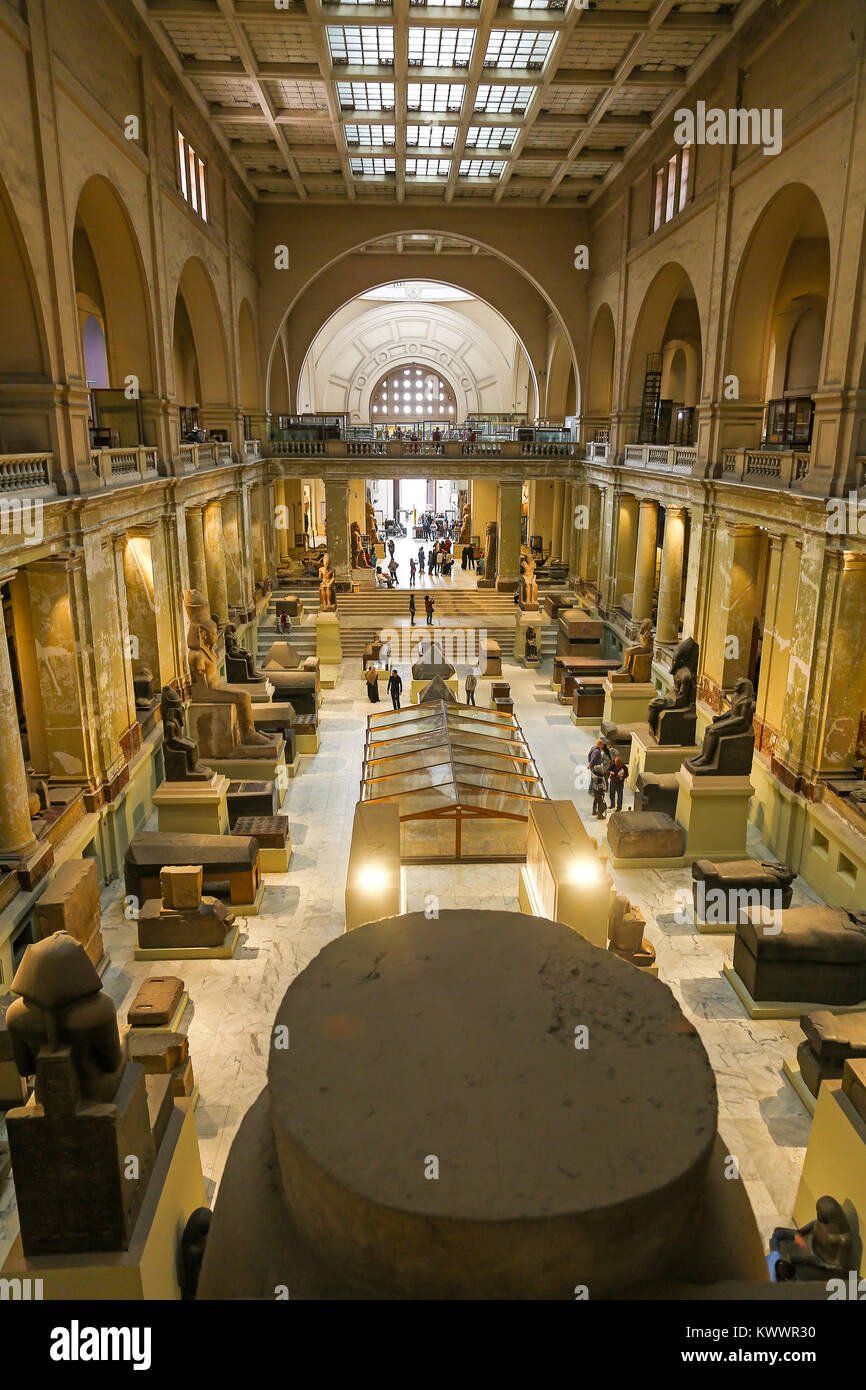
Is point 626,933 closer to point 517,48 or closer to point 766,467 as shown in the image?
point 766,467

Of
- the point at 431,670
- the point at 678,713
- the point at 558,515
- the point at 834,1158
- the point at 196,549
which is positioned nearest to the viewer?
the point at 834,1158

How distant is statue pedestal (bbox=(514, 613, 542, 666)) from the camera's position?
21297mm

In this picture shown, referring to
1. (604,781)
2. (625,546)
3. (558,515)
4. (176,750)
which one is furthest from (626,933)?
(558,515)

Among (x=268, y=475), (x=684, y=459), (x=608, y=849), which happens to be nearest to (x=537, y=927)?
(x=608, y=849)

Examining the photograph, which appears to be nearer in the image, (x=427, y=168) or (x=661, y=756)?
(x=661, y=756)

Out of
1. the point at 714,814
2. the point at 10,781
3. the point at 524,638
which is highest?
the point at 10,781

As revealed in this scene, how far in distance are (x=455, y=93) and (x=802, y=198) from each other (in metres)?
8.07

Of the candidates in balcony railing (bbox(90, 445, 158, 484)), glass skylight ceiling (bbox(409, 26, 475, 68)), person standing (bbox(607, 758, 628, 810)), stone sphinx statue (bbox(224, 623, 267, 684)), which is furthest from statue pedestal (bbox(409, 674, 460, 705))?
glass skylight ceiling (bbox(409, 26, 475, 68))

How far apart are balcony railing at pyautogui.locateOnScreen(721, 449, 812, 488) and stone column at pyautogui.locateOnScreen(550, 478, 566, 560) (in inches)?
531

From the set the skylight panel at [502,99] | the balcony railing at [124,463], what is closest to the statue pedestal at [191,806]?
the balcony railing at [124,463]

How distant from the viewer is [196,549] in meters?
17.2

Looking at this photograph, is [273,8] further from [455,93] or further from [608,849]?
[608,849]

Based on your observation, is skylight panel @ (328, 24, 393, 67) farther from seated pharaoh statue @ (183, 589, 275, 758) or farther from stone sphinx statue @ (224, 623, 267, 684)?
stone sphinx statue @ (224, 623, 267, 684)

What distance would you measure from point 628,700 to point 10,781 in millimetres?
10421
